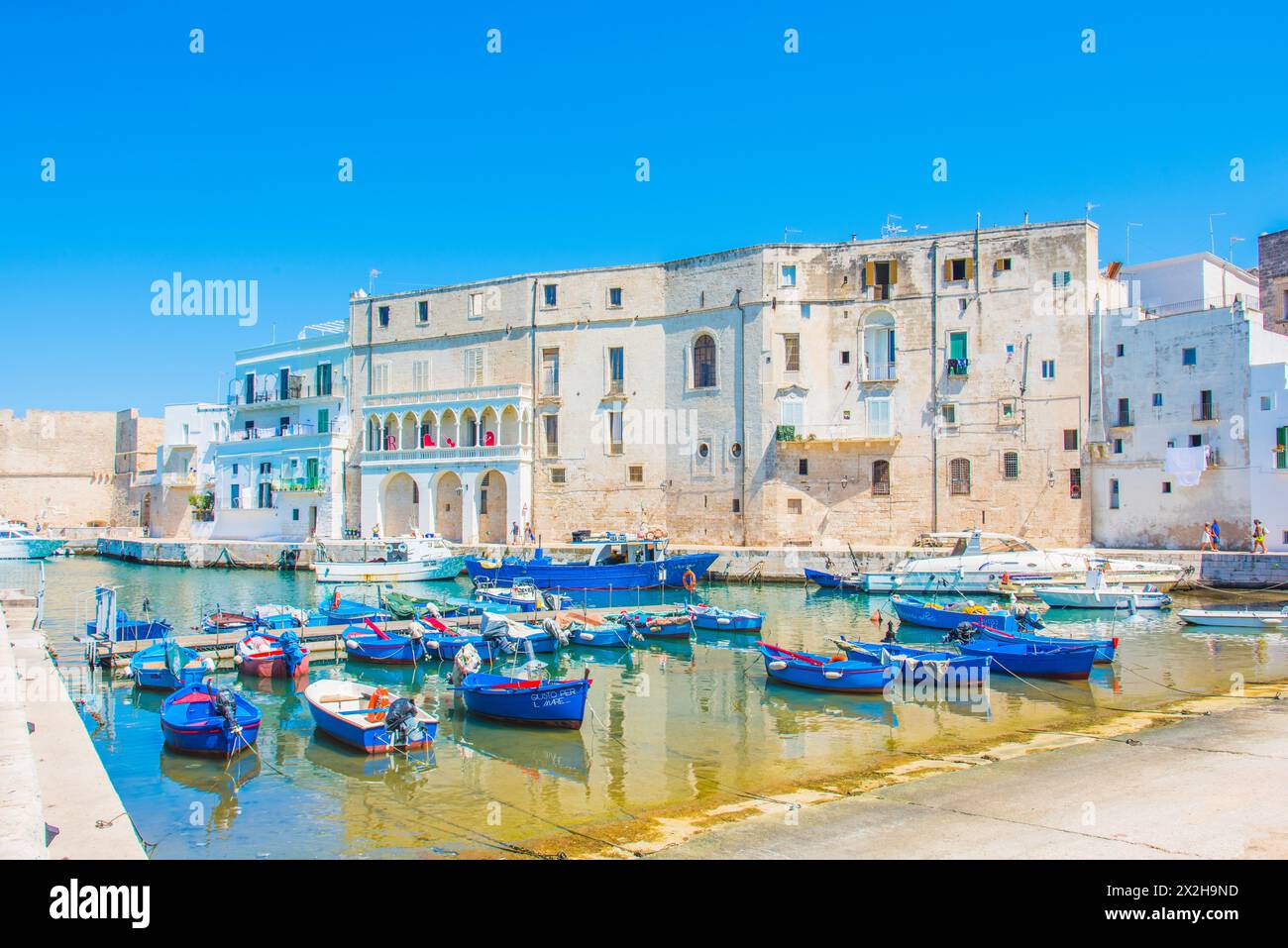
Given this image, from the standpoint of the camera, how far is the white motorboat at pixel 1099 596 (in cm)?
2784

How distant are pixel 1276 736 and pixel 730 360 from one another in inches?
1161

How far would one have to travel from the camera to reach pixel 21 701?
12.2 metres

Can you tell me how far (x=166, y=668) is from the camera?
17641 mm

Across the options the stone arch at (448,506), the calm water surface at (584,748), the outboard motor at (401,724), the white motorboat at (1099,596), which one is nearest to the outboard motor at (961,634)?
the calm water surface at (584,748)

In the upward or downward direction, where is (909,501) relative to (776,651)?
upward

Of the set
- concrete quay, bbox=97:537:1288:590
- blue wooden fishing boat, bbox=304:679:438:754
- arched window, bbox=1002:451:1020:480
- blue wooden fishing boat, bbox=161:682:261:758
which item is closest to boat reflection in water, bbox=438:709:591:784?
blue wooden fishing boat, bbox=304:679:438:754

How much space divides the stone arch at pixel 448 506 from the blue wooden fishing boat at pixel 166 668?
26.7m

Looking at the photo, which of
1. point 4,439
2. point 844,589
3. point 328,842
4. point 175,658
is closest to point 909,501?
point 844,589

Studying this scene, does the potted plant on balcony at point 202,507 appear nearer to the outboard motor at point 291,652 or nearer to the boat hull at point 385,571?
the boat hull at point 385,571

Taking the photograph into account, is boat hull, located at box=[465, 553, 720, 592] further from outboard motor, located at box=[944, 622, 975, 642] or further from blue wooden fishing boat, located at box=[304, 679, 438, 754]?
blue wooden fishing boat, located at box=[304, 679, 438, 754]
